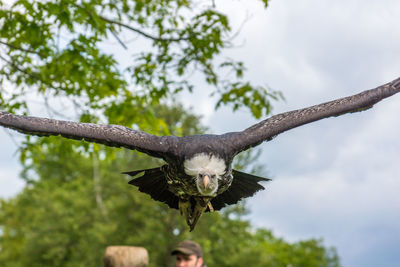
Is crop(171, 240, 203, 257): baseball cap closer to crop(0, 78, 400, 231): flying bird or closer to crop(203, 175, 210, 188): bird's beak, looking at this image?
crop(0, 78, 400, 231): flying bird

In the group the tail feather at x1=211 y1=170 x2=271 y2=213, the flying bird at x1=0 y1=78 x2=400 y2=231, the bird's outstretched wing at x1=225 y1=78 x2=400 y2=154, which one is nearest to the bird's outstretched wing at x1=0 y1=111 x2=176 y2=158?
the flying bird at x1=0 y1=78 x2=400 y2=231

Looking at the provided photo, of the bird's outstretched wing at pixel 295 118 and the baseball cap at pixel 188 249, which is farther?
the baseball cap at pixel 188 249

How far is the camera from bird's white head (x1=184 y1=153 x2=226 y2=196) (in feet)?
14.3

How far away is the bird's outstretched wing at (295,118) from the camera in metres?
4.60

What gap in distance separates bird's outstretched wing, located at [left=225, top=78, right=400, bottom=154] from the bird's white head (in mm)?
238

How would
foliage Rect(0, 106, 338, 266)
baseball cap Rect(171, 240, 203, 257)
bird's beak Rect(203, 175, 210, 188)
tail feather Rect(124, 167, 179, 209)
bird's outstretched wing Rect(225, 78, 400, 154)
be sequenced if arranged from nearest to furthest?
bird's beak Rect(203, 175, 210, 188), bird's outstretched wing Rect(225, 78, 400, 154), tail feather Rect(124, 167, 179, 209), baseball cap Rect(171, 240, 203, 257), foliage Rect(0, 106, 338, 266)

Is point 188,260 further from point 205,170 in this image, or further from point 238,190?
point 205,170

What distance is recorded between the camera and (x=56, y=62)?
22.9 ft

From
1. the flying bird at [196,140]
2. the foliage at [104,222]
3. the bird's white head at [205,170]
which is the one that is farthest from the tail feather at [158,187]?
the foliage at [104,222]

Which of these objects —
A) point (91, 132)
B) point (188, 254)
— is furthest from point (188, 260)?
point (91, 132)

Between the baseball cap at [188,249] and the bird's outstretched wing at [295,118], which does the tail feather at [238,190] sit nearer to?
the bird's outstretched wing at [295,118]

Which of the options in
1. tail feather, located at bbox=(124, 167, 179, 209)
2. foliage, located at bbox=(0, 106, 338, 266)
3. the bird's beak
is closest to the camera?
the bird's beak

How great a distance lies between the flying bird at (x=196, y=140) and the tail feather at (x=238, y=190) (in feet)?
1.05

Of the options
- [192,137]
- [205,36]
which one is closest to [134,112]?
[205,36]
